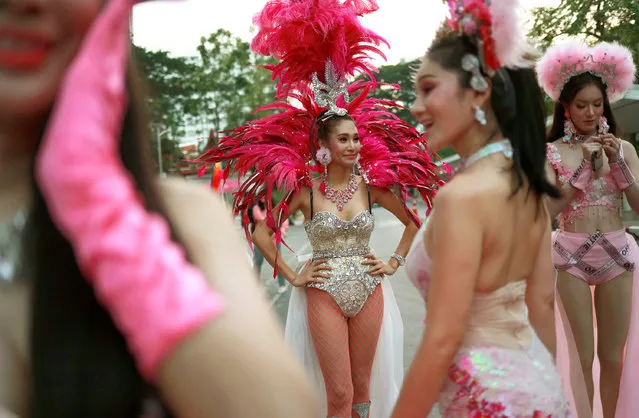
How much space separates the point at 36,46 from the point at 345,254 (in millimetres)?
3481

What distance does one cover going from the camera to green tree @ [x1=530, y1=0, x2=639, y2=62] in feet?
43.5

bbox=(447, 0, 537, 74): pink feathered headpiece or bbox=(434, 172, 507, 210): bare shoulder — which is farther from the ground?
bbox=(447, 0, 537, 74): pink feathered headpiece

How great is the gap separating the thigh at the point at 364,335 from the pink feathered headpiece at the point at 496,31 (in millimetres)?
2266

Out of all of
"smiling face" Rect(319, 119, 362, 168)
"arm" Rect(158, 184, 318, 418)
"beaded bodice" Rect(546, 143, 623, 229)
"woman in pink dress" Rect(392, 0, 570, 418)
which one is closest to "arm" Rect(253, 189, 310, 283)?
"smiling face" Rect(319, 119, 362, 168)

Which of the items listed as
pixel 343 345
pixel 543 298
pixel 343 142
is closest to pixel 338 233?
pixel 343 142

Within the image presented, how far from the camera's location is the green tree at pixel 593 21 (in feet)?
43.5

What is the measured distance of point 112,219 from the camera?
0.58 m

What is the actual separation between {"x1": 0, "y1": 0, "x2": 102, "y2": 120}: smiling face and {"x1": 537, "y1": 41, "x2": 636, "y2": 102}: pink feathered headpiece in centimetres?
376

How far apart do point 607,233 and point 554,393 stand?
2180 millimetres

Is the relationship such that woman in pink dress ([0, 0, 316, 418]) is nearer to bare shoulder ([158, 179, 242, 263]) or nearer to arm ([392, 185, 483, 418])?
bare shoulder ([158, 179, 242, 263])

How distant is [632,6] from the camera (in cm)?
1293

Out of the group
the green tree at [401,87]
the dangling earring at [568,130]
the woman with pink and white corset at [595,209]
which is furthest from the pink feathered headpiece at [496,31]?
the dangling earring at [568,130]

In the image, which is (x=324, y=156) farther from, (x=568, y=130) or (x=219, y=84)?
(x=219, y=84)

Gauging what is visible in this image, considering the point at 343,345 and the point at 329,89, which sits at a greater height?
the point at 329,89
